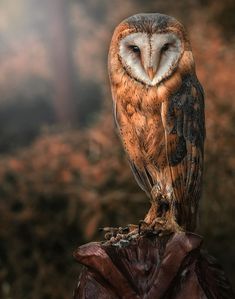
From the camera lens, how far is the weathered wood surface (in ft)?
6.97

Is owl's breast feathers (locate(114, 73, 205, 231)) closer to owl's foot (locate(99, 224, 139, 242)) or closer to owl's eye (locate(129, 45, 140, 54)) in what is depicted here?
owl's eye (locate(129, 45, 140, 54))

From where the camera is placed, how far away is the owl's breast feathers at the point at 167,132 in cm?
270

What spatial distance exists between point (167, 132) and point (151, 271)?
79 centimetres

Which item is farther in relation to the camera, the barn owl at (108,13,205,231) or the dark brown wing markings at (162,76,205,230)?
the dark brown wing markings at (162,76,205,230)

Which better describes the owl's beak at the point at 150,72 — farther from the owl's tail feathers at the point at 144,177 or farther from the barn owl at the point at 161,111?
the owl's tail feathers at the point at 144,177

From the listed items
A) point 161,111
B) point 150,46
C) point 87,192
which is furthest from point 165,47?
point 87,192

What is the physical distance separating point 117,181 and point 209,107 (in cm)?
123

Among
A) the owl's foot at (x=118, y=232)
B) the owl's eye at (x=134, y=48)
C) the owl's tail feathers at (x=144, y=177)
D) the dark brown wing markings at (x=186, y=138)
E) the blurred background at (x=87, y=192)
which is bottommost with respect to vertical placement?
the blurred background at (x=87, y=192)

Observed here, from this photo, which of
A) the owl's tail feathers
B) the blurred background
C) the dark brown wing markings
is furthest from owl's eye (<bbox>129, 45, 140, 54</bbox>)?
the blurred background

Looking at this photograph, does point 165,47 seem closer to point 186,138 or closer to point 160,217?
point 186,138

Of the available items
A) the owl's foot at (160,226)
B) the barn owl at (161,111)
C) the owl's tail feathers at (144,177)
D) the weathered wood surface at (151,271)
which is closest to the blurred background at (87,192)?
the owl's tail feathers at (144,177)

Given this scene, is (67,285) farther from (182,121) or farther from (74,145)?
(182,121)

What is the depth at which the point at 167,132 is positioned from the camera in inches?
109

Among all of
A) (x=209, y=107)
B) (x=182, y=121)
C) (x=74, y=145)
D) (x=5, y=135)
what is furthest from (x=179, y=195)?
(x=5, y=135)
